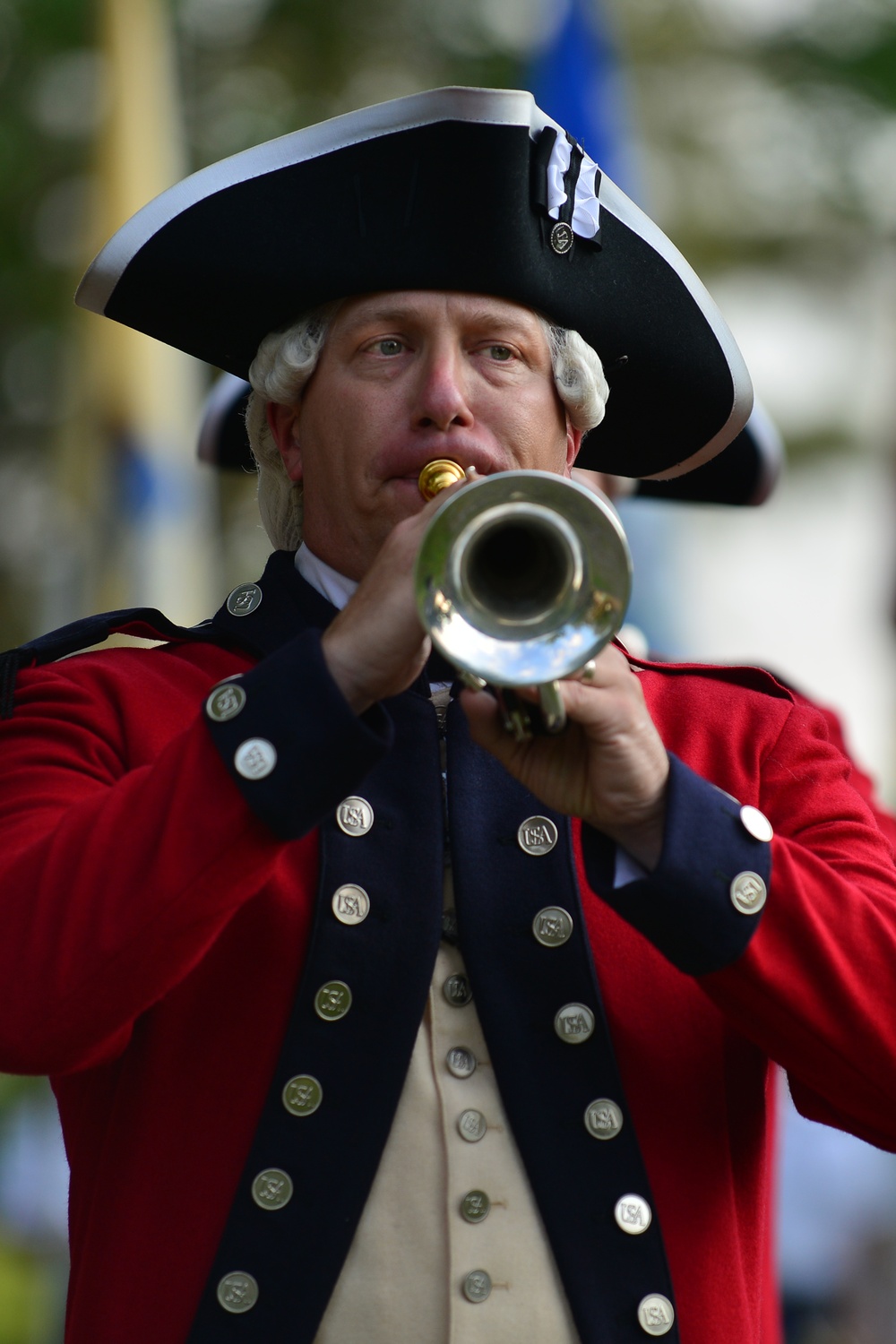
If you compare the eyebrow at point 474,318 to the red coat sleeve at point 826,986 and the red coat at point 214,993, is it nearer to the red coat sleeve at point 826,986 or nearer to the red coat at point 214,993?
the red coat at point 214,993

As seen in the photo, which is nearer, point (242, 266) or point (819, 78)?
point (242, 266)

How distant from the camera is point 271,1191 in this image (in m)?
2.51

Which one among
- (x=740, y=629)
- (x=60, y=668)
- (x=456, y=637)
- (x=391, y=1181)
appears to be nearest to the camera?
(x=456, y=637)

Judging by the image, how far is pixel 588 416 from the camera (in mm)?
3195

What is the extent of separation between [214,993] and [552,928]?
1.67ft

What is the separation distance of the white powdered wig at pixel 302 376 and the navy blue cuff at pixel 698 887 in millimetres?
863

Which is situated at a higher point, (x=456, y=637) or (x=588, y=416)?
(x=588, y=416)

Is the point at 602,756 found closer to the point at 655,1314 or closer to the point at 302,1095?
the point at 302,1095

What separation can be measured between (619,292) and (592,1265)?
1666 mm

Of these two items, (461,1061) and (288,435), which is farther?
(288,435)

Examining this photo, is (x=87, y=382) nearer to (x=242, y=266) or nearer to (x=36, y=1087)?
(x=36, y=1087)

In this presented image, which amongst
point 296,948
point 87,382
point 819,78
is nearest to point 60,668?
point 296,948

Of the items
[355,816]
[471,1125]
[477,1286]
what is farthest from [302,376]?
[477,1286]

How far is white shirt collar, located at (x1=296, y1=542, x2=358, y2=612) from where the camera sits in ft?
10.2
